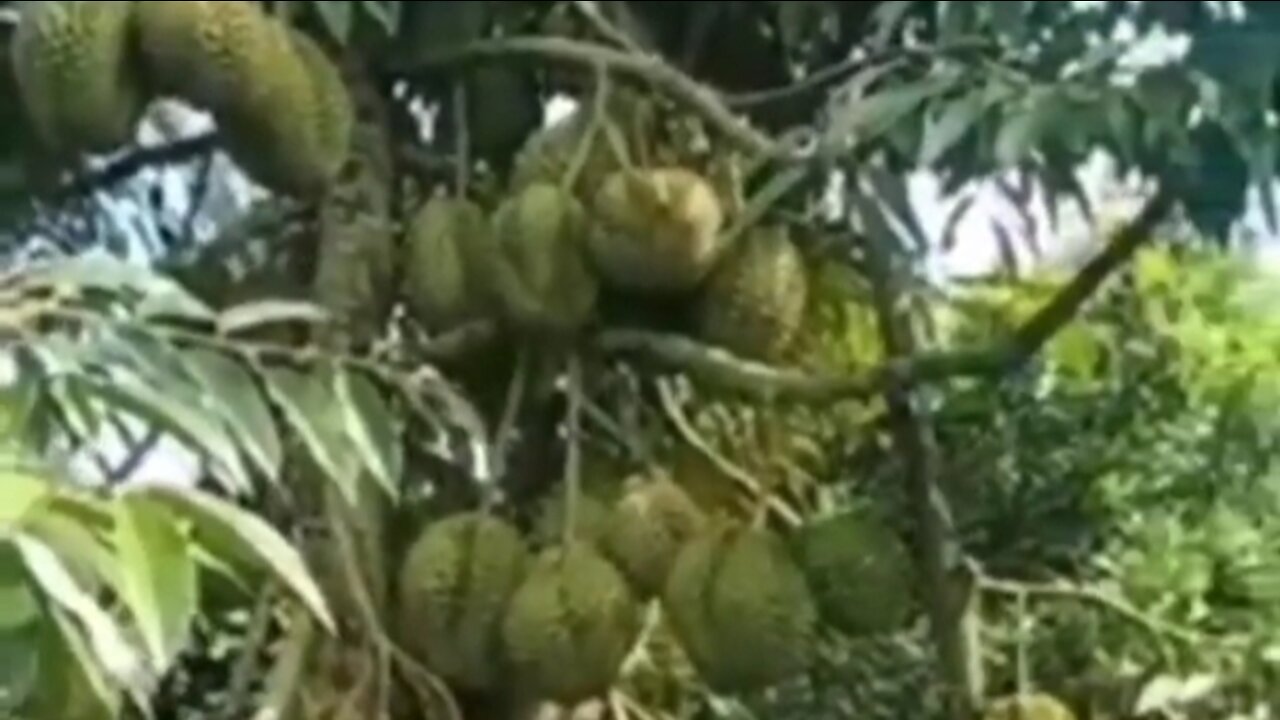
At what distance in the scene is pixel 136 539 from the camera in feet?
1.77

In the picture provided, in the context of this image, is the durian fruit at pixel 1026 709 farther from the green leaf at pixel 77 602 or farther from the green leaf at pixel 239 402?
the green leaf at pixel 77 602

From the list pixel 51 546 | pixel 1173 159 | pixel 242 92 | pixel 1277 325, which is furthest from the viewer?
pixel 1277 325

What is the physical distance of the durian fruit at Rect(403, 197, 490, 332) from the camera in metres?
1.02

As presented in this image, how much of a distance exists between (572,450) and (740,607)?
102 mm

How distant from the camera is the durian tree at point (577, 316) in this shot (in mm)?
940

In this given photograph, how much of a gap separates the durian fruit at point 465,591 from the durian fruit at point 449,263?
0.08 metres

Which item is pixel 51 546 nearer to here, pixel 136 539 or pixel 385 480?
pixel 136 539

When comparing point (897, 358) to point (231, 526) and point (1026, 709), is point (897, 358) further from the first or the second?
point (231, 526)

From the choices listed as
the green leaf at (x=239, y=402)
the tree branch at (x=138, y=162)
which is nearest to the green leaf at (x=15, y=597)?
the green leaf at (x=239, y=402)

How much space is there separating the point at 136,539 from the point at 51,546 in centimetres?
2

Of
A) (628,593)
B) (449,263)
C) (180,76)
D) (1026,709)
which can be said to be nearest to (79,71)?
(180,76)

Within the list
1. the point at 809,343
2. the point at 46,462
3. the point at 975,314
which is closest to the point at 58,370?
the point at 46,462

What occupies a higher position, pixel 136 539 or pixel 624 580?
pixel 136 539

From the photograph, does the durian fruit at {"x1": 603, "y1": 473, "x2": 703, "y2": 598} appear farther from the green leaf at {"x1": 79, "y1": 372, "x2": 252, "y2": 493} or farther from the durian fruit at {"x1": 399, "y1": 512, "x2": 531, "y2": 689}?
the green leaf at {"x1": 79, "y1": 372, "x2": 252, "y2": 493}
